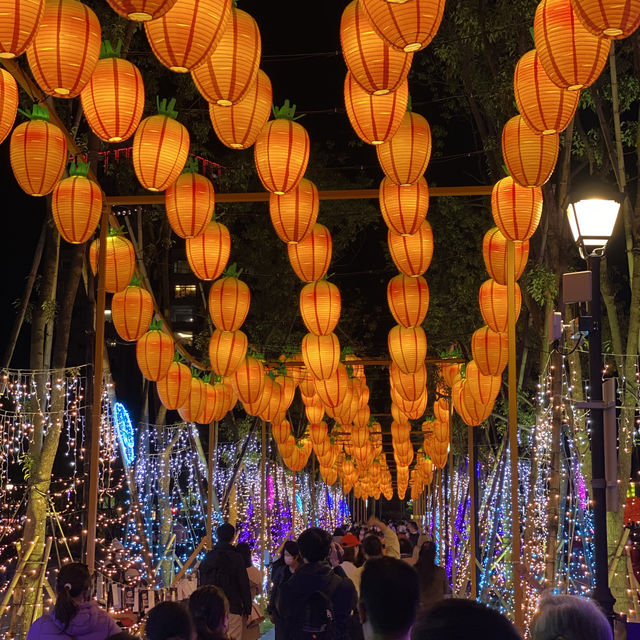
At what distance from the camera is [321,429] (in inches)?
1014

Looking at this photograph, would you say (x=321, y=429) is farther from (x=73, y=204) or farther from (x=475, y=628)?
(x=475, y=628)

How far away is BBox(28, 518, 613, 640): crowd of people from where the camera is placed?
2.25m

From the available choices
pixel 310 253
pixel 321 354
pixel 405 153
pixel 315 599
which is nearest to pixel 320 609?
pixel 315 599

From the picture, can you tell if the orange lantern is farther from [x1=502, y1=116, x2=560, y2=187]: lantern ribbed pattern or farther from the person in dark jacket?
[x1=502, y1=116, x2=560, y2=187]: lantern ribbed pattern

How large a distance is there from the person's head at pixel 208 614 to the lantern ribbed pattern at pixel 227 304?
23.3ft

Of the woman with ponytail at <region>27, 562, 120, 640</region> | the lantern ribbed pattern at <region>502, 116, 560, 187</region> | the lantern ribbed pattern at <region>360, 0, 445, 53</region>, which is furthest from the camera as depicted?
the lantern ribbed pattern at <region>502, 116, 560, 187</region>

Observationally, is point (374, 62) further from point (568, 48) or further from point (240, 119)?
point (240, 119)

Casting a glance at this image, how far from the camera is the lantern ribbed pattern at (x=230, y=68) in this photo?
6418 mm

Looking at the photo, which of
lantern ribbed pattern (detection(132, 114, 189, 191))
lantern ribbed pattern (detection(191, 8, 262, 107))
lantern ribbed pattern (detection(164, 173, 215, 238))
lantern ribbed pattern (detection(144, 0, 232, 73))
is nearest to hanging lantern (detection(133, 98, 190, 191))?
lantern ribbed pattern (detection(132, 114, 189, 191))

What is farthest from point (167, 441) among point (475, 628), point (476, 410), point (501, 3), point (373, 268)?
point (475, 628)

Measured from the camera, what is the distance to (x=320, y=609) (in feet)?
22.3

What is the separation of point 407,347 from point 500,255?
3236mm

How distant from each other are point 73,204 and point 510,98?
537cm

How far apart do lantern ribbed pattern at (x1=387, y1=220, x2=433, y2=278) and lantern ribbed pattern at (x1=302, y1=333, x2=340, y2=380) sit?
10.5ft
